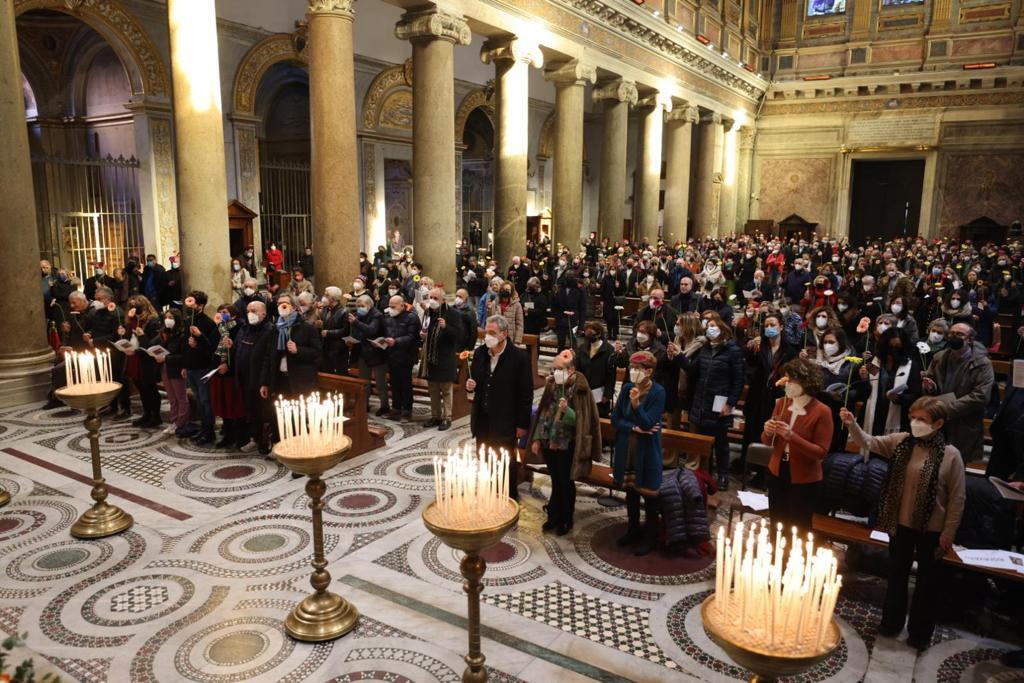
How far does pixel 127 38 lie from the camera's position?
14.7m

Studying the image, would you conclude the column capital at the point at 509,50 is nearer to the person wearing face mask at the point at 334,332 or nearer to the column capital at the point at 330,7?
the column capital at the point at 330,7

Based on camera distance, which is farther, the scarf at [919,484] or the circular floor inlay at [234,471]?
the circular floor inlay at [234,471]

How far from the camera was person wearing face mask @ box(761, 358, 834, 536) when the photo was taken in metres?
4.71

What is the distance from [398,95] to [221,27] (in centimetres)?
Result: 591

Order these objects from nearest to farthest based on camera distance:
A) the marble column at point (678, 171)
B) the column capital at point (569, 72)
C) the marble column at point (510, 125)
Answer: the marble column at point (510, 125) → the column capital at point (569, 72) → the marble column at point (678, 171)

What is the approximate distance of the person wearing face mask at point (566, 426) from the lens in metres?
5.52

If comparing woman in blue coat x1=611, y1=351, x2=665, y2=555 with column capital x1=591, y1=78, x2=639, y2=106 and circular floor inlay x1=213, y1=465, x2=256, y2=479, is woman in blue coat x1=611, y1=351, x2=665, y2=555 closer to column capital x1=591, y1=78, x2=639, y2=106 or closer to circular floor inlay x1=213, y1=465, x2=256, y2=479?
circular floor inlay x1=213, y1=465, x2=256, y2=479

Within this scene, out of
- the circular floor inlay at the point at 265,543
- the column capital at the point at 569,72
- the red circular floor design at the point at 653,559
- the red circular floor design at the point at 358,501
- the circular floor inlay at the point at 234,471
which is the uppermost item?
the column capital at the point at 569,72

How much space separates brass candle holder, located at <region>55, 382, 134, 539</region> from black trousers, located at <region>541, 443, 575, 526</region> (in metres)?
3.34

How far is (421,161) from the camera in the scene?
43.5 feet

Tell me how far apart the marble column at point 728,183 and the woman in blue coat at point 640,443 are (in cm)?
2647

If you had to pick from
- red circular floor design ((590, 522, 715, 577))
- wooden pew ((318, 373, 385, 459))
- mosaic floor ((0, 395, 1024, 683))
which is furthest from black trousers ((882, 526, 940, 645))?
wooden pew ((318, 373, 385, 459))

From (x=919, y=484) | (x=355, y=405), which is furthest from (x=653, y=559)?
(x=355, y=405)

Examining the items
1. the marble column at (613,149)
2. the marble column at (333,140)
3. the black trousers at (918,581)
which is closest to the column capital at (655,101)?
the marble column at (613,149)
